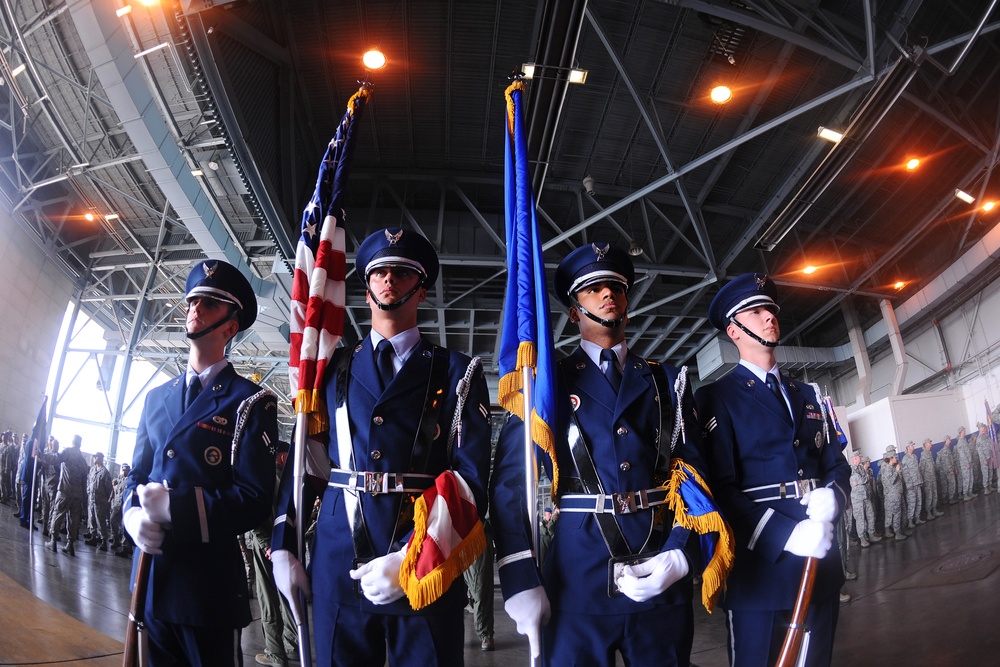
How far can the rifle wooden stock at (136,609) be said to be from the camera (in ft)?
6.79

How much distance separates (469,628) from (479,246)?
6.31 m

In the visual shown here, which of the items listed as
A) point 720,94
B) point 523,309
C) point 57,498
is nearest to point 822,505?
point 523,309

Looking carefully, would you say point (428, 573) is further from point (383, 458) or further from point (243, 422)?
point (243, 422)

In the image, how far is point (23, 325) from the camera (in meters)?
4.41

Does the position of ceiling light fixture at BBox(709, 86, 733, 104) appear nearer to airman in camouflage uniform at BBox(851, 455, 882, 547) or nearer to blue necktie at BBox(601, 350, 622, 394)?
airman in camouflage uniform at BBox(851, 455, 882, 547)

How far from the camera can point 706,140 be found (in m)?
9.41

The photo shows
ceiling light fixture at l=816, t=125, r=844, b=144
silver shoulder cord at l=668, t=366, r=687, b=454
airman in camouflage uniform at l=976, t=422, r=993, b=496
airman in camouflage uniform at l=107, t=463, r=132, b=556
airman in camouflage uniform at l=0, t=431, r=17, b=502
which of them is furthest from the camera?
ceiling light fixture at l=816, t=125, r=844, b=144

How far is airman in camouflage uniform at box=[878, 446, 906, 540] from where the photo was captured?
7242 millimetres

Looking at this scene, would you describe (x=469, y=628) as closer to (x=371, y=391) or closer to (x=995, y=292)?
(x=371, y=391)

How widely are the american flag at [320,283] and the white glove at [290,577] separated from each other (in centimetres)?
45

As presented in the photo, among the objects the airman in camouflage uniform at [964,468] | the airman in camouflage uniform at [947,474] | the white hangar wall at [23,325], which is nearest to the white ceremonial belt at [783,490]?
the airman in camouflage uniform at [964,468]

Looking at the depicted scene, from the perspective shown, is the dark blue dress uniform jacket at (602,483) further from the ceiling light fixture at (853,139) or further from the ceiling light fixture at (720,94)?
the ceiling light fixture at (720,94)

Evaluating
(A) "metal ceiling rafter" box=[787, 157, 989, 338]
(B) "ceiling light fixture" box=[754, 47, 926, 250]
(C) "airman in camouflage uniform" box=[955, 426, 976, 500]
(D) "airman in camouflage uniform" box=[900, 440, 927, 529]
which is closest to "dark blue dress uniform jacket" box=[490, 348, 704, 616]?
(C) "airman in camouflage uniform" box=[955, 426, 976, 500]

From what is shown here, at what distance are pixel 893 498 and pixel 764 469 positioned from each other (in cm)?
638
